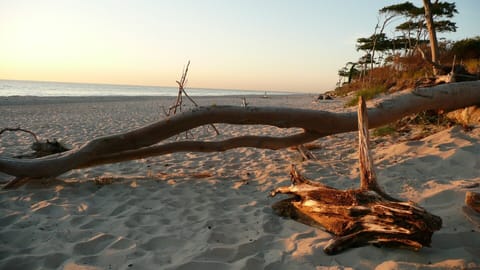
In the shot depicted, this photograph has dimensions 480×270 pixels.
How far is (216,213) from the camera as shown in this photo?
3119 millimetres

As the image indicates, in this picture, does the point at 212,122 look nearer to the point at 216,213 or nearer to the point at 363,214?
the point at 216,213

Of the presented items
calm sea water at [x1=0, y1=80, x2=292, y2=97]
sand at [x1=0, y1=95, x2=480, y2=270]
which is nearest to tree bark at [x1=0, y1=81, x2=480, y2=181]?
sand at [x1=0, y1=95, x2=480, y2=270]

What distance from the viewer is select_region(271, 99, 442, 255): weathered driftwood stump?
2.10 meters

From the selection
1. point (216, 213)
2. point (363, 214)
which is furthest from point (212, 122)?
point (363, 214)

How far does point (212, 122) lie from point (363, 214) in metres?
2.24

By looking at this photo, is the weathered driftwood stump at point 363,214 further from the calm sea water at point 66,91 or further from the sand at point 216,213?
the calm sea water at point 66,91

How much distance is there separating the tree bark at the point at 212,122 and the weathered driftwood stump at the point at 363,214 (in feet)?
4.43

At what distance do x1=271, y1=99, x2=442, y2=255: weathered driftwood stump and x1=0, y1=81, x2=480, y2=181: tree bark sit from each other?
135cm

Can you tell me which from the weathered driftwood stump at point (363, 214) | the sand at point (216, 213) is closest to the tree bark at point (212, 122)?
the sand at point (216, 213)

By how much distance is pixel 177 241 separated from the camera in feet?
8.43

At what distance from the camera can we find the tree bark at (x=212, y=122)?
12.5 feet

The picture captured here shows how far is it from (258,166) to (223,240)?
7.62 ft

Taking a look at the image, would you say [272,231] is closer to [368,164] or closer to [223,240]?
[223,240]

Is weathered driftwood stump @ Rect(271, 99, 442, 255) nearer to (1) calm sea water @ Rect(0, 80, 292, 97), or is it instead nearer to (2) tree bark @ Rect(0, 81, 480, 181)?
(2) tree bark @ Rect(0, 81, 480, 181)
